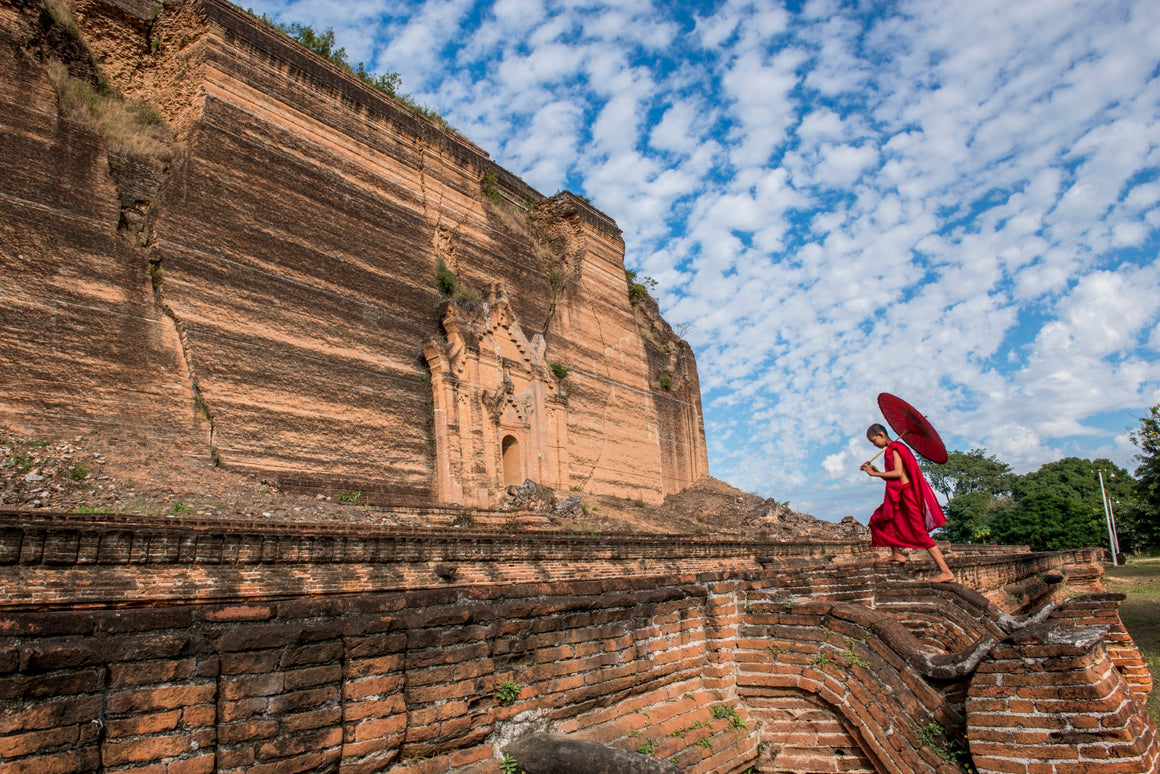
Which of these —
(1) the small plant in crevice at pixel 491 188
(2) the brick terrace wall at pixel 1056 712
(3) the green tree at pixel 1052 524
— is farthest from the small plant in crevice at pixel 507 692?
(3) the green tree at pixel 1052 524

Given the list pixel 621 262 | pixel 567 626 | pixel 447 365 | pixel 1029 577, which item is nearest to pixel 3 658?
pixel 567 626

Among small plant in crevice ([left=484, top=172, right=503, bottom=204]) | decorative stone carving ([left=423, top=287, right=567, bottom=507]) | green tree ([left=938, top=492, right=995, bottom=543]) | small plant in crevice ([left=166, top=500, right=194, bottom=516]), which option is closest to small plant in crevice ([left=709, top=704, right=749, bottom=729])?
small plant in crevice ([left=166, top=500, right=194, bottom=516])

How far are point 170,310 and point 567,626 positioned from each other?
12662 millimetres

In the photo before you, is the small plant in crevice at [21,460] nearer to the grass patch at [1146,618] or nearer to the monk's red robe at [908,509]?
the monk's red robe at [908,509]

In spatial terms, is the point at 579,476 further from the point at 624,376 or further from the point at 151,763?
the point at 151,763

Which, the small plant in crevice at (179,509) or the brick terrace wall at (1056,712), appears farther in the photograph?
the small plant in crevice at (179,509)

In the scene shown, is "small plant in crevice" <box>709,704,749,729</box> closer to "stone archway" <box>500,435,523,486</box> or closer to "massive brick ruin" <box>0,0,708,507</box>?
"massive brick ruin" <box>0,0,708,507</box>

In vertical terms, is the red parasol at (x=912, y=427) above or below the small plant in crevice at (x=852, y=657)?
above

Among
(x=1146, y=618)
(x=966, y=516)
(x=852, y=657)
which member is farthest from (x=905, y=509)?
(x=966, y=516)

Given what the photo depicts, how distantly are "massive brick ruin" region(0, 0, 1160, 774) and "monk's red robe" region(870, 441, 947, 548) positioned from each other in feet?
1.56

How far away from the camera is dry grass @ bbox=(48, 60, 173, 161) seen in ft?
46.4

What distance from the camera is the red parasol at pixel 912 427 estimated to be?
264 inches

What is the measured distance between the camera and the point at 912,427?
6.76 metres

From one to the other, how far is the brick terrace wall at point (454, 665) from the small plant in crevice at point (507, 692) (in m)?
0.03
